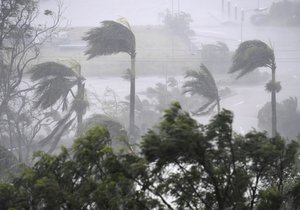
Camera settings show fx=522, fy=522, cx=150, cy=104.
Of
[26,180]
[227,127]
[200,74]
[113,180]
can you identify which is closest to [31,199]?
[26,180]

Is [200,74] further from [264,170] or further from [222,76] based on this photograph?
[222,76]

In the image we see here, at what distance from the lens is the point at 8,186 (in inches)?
218

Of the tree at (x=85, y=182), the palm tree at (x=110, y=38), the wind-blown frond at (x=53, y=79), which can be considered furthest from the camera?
the palm tree at (x=110, y=38)

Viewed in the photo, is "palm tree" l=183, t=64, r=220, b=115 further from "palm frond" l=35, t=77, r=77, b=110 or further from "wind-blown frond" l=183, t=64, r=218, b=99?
"palm frond" l=35, t=77, r=77, b=110

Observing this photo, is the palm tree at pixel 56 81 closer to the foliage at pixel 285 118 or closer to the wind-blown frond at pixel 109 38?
the wind-blown frond at pixel 109 38

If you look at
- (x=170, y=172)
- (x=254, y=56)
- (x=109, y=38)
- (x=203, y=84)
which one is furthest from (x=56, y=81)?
(x=170, y=172)

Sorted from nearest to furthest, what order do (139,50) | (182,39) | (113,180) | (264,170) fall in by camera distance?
1. (113,180)
2. (264,170)
3. (139,50)
4. (182,39)

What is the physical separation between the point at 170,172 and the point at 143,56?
2462 centimetres

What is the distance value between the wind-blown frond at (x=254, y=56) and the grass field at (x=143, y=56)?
36.0ft

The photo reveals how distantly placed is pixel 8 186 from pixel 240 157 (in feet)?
8.05

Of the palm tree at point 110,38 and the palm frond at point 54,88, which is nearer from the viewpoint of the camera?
the palm frond at point 54,88

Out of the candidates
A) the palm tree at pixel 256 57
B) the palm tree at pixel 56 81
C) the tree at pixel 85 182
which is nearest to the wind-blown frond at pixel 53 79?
the palm tree at pixel 56 81

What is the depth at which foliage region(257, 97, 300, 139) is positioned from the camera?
16.8 meters

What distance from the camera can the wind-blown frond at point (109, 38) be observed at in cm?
1348
